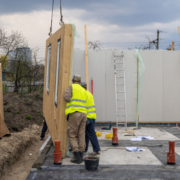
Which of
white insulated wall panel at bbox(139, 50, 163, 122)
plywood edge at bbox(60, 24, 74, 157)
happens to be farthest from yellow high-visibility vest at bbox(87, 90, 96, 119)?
white insulated wall panel at bbox(139, 50, 163, 122)

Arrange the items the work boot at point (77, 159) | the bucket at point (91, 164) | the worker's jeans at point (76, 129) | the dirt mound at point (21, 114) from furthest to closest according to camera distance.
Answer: the dirt mound at point (21, 114), the worker's jeans at point (76, 129), the work boot at point (77, 159), the bucket at point (91, 164)

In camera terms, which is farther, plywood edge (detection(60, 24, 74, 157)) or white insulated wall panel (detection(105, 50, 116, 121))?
white insulated wall panel (detection(105, 50, 116, 121))

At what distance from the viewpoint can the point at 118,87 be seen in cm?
1060

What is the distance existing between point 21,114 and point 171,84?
23.9 ft

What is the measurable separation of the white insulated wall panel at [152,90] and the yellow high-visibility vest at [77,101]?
514 cm

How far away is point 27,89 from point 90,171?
1920 cm

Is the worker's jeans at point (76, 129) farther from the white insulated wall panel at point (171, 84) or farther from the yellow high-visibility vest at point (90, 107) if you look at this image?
the white insulated wall panel at point (171, 84)

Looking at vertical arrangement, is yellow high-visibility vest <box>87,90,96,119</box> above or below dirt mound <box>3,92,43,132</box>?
above

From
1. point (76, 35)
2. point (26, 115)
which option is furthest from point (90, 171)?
point (26, 115)

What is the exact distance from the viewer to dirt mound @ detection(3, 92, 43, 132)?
11.6m

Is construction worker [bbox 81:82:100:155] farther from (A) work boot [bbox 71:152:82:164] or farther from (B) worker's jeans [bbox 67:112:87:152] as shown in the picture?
(A) work boot [bbox 71:152:82:164]

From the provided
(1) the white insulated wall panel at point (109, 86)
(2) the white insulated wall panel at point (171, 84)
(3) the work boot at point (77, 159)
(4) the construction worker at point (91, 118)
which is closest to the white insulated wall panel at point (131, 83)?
(1) the white insulated wall panel at point (109, 86)

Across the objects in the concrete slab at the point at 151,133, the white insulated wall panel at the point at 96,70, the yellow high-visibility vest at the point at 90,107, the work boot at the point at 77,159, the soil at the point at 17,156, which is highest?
the white insulated wall panel at the point at 96,70

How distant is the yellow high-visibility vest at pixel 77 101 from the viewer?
5.84m
